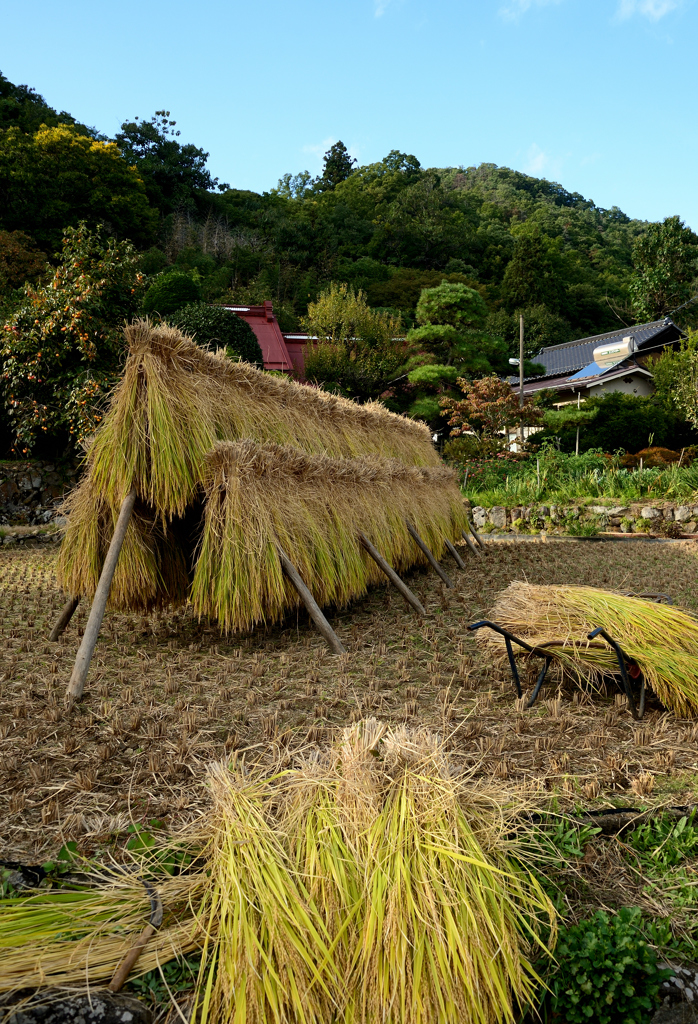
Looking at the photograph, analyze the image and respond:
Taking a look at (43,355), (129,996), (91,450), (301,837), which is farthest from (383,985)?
(43,355)

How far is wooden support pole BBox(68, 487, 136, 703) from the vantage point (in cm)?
332

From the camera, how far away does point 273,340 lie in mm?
19625

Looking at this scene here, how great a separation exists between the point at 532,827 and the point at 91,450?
138 inches

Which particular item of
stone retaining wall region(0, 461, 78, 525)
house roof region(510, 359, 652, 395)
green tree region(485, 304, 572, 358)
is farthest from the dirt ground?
green tree region(485, 304, 572, 358)

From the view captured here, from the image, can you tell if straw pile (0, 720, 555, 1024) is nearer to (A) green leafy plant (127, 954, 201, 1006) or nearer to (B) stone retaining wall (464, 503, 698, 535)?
(A) green leafy plant (127, 954, 201, 1006)

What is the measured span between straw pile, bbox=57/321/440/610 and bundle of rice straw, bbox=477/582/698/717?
6.82 feet

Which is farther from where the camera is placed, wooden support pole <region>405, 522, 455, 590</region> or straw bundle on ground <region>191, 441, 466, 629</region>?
wooden support pole <region>405, 522, 455, 590</region>

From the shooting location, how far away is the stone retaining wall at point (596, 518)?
11.8 metres

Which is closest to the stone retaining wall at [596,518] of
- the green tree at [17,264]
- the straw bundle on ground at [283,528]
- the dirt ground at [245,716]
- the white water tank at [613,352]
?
the straw bundle on ground at [283,528]

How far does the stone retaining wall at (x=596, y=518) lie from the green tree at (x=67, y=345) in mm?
7375

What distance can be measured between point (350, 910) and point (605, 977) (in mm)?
644

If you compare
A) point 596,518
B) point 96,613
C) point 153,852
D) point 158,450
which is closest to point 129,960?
point 153,852

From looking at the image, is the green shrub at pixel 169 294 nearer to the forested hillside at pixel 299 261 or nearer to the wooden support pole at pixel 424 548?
the forested hillside at pixel 299 261

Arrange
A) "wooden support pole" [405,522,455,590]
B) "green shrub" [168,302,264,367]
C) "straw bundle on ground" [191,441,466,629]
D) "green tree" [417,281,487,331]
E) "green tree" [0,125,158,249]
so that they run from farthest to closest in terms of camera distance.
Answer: "green tree" [0,125,158,249] < "green tree" [417,281,487,331] < "green shrub" [168,302,264,367] < "wooden support pole" [405,522,455,590] < "straw bundle on ground" [191,441,466,629]
